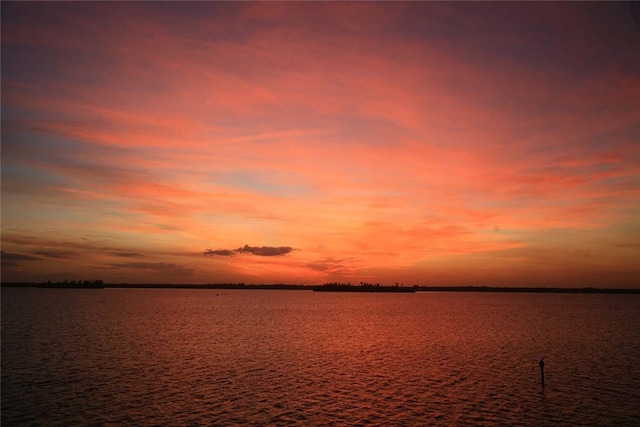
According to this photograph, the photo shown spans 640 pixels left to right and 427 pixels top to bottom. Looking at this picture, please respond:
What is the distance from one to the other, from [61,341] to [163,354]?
2244 centimetres

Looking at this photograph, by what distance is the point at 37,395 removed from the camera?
41.2 metres

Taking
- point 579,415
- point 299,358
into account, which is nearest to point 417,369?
point 299,358

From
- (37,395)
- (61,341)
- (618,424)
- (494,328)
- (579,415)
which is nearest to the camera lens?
(618,424)

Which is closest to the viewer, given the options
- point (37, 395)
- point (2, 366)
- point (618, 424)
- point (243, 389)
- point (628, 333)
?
point (618, 424)

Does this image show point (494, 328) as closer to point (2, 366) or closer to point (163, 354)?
point (163, 354)

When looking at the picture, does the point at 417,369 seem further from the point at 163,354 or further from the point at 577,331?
the point at 577,331

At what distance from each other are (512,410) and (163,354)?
46.6 meters

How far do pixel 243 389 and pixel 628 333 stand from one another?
91.9 m

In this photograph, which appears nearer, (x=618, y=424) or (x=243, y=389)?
(x=618, y=424)

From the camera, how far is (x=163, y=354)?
216 ft

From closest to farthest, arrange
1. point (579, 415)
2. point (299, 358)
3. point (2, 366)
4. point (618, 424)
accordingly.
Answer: point (618, 424) → point (579, 415) → point (2, 366) → point (299, 358)

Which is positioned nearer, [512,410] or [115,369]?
[512,410]

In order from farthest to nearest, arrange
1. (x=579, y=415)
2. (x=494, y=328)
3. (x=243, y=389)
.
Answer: (x=494, y=328) → (x=243, y=389) → (x=579, y=415)

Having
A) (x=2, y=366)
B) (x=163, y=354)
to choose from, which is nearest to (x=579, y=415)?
(x=163, y=354)
